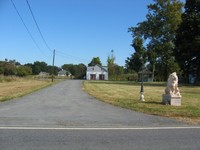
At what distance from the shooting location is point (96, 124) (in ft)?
42.3

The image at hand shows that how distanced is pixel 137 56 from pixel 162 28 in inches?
799

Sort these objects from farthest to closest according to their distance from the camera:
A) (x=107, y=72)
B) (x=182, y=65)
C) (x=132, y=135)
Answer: (x=107, y=72) < (x=182, y=65) < (x=132, y=135)

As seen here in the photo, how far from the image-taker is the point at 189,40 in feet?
190

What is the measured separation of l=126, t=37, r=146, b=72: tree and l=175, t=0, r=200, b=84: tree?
64.4 feet

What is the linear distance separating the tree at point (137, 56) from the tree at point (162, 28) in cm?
372

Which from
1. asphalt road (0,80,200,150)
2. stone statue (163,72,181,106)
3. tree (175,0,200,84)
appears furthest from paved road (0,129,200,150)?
tree (175,0,200,84)

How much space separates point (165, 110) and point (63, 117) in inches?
205

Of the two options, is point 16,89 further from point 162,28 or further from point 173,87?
point 162,28

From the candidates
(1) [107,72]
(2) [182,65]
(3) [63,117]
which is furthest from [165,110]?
(1) [107,72]

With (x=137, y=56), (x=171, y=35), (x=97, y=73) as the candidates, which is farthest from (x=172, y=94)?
(x=97, y=73)

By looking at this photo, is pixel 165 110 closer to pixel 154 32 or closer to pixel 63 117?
pixel 63 117

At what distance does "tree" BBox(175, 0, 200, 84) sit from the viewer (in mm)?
56844

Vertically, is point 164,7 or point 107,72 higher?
point 164,7

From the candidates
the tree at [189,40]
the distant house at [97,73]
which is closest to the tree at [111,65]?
the distant house at [97,73]
